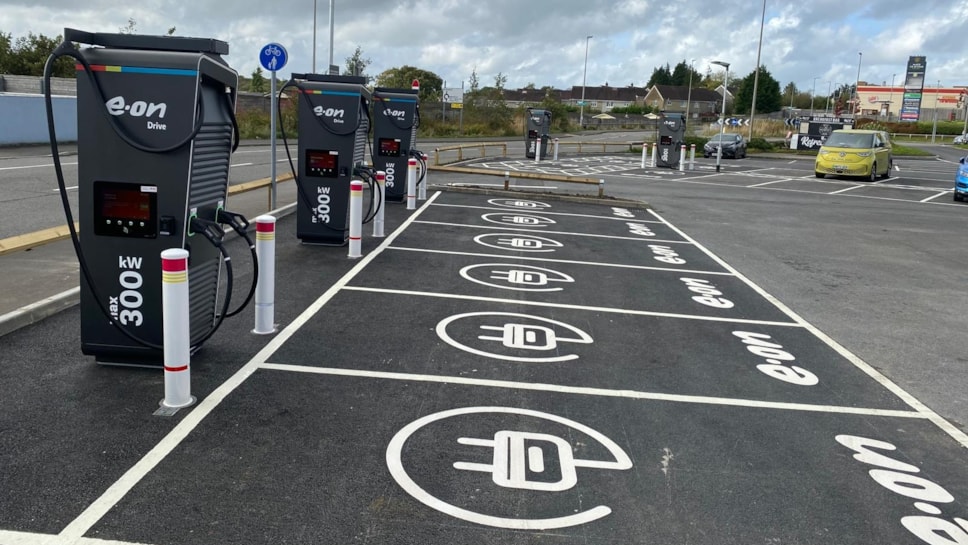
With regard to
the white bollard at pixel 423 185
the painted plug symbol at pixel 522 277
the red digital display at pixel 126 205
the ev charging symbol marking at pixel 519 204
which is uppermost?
the red digital display at pixel 126 205

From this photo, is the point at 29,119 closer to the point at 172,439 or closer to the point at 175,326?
the point at 175,326

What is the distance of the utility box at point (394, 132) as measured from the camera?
53.5ft

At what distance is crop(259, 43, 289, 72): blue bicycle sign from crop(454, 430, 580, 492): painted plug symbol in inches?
435

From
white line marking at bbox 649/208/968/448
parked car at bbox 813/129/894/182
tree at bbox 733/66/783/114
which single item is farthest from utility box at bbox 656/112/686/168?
tree at bbox 733/66/783/114

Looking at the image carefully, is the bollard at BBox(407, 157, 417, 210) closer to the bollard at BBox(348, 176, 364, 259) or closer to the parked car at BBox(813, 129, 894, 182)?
the bollard at BBox(348, 176, 364, 259)

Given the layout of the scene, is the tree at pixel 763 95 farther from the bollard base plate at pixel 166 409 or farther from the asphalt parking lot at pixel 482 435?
the bollard base plate at pixel 166 409

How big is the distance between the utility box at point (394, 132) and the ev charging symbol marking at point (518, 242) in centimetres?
413

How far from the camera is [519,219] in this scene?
15461mm

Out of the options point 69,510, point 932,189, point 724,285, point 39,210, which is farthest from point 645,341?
point 932,189

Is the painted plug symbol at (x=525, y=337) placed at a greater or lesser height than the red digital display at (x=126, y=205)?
lesser

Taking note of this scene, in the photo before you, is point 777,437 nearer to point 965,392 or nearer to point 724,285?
point 965,392

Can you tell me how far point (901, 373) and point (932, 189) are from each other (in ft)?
80.8

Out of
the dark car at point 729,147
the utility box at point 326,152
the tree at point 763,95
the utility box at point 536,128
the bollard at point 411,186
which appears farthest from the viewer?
the tree at point 763,95

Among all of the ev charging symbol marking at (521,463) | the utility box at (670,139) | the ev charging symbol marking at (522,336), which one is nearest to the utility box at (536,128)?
the utility box at (670,139)
